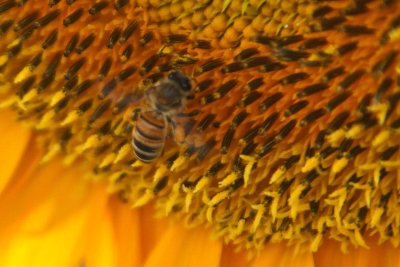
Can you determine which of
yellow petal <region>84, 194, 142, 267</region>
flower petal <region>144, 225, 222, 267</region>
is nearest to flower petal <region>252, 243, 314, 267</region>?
flower petal <region>144, 225, 222, 267</region>

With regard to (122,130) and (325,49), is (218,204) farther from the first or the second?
(325,49)

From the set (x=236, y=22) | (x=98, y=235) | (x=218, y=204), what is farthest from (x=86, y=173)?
(x=236, y=22)

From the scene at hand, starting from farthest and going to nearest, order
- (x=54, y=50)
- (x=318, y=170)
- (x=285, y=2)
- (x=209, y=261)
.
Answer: (x=209, y=261) → (x=54, y=50) → (x=318, y=170) → (x=285, y=2)

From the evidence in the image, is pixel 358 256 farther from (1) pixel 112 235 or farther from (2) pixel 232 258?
(1) pixel 112 235

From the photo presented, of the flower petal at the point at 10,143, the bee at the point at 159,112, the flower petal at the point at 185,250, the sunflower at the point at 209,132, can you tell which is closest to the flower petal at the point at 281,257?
the sunflower at the point at 209,132

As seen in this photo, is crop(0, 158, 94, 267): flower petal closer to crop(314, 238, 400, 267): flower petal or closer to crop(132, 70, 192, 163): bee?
crop(132, 70, 192, 163): bee

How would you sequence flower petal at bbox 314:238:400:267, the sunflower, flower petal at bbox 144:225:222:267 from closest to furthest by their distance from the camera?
the sunflower < flower petal at bbox 314:238:400:267 < flower petal at bbox 144:225:222:267

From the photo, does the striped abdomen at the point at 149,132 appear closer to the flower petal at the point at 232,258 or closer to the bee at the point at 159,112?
the bee at the point at 159,112

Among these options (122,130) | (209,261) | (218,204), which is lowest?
(209,261)
